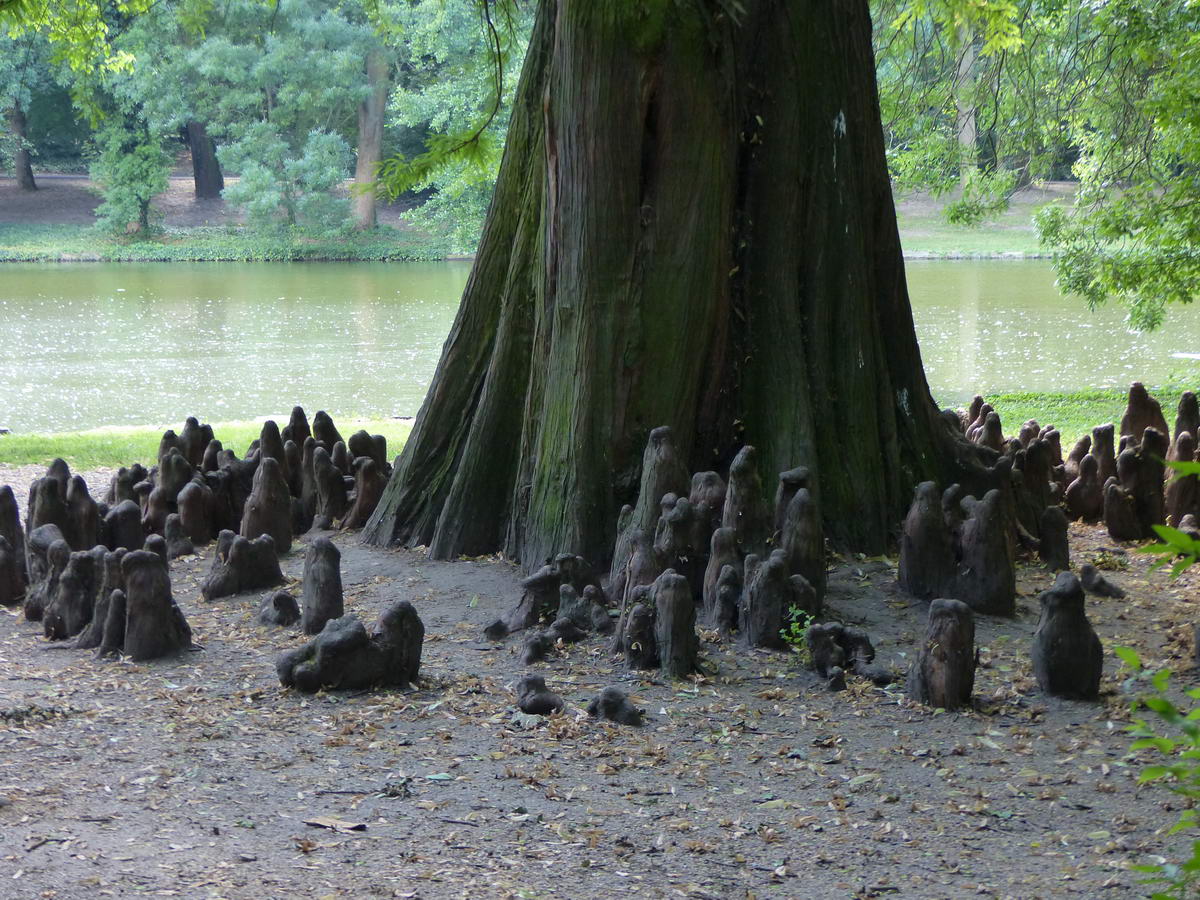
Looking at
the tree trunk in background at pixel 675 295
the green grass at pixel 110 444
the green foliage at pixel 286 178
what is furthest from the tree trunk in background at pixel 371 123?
the tree trunk in background at pixel 675 295

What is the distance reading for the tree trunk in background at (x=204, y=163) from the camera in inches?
1956

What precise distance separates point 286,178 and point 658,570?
4106cm

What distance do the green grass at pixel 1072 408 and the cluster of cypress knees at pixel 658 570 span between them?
518 cm

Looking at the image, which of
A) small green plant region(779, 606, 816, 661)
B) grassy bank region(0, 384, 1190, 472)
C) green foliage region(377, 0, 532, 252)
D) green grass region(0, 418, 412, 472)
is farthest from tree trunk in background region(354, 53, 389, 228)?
small green plant region(779, 606, 816, 661)

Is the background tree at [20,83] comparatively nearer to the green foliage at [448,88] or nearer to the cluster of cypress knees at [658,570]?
the green foliage at [448,88]

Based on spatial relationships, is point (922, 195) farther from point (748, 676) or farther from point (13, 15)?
point (748, 676)

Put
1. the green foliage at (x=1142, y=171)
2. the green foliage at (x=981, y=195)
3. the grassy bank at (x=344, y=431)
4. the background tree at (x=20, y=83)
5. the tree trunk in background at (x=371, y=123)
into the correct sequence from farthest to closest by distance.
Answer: the tree trunk in background at (x=371, y=123) → the background tree at (x=20, y=83) → the green foliage at (x=981, y=195) → the grassy bank at (x=344, y=431) → the green foliage at (x=1142, y=171)

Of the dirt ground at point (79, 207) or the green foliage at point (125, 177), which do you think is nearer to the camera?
the green foliage at point (125, 177)

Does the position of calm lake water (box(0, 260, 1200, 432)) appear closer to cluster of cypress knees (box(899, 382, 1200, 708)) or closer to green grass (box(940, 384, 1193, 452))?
green grass (box(940, 384, 1193, 452))

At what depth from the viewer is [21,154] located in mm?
48250

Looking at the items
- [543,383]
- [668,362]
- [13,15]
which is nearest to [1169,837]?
[668,362]

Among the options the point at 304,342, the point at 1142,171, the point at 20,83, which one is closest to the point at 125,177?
the point at 20,83

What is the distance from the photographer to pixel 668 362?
6.24m

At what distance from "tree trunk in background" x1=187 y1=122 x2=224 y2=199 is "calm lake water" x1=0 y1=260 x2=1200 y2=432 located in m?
13.2
